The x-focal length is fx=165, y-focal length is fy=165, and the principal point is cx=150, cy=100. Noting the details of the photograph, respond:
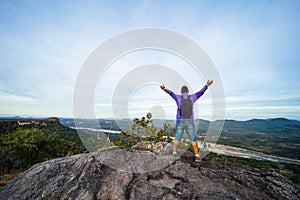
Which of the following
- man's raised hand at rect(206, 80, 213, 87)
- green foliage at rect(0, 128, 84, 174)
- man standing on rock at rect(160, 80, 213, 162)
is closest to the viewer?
man standing on rock at rect(160, 80, 213, 162)

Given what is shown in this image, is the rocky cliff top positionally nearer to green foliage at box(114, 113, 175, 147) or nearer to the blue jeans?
the blue jeans

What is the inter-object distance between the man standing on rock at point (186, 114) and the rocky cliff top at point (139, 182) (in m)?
0.80

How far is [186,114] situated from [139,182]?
9.67ft

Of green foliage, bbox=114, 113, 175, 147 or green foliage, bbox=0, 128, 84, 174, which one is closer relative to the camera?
green foliage, bbox=114, 113, 175, 147

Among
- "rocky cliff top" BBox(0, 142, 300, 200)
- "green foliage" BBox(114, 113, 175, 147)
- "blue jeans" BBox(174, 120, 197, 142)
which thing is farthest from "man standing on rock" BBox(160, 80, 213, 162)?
"green foliage" BBox(114, 113, 175, 147)

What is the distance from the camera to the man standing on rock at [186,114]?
6.28 metres

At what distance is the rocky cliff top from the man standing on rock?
2.64 feet

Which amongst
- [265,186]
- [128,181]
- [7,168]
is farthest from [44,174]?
[7,168]

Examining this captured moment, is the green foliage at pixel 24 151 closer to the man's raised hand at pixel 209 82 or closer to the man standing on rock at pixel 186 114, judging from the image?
the man standing on rock at pixel 186 114

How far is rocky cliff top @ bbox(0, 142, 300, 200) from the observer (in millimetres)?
4277

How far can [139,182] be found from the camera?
4.63 m

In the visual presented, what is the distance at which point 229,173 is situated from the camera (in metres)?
5.41

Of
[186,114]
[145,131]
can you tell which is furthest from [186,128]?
[145,131]

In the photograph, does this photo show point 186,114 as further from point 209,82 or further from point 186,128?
point 209,82
